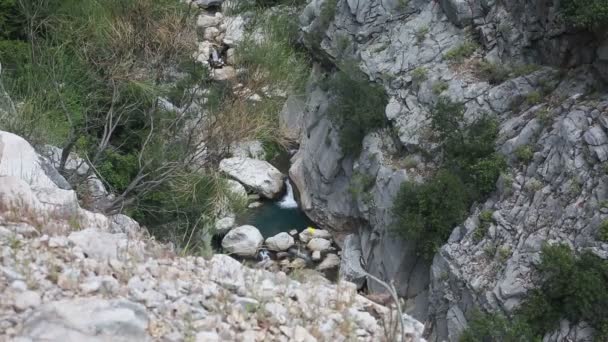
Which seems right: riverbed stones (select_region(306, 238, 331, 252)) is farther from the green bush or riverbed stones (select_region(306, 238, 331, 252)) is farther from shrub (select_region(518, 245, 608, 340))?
shrub (select_region(518, 245, 608, 340))

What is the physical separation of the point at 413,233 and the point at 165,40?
327 inches

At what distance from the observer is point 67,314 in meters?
5.15

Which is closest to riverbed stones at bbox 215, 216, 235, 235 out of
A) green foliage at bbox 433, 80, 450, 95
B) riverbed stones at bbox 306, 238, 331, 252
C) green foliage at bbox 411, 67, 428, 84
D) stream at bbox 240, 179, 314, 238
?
stream at bbox 240, 179, 314, 238

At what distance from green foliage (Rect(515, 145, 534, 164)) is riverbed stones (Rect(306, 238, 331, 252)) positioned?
8205 millimetres

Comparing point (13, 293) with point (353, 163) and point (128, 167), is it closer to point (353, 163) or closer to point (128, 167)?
point (128, 167)

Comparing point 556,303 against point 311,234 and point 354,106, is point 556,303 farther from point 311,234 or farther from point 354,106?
point 311,234

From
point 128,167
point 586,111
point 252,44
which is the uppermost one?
point 586,111

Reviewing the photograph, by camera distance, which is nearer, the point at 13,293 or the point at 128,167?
the point at 13,293

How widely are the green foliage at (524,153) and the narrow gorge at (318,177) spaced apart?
0.32 ft

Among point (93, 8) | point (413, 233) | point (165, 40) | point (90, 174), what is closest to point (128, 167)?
point (90, 174)

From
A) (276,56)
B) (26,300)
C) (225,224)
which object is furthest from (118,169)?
(26,300)

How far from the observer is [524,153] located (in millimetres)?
15977

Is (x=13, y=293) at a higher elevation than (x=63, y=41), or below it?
higher

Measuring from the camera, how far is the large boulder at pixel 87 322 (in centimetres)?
500
